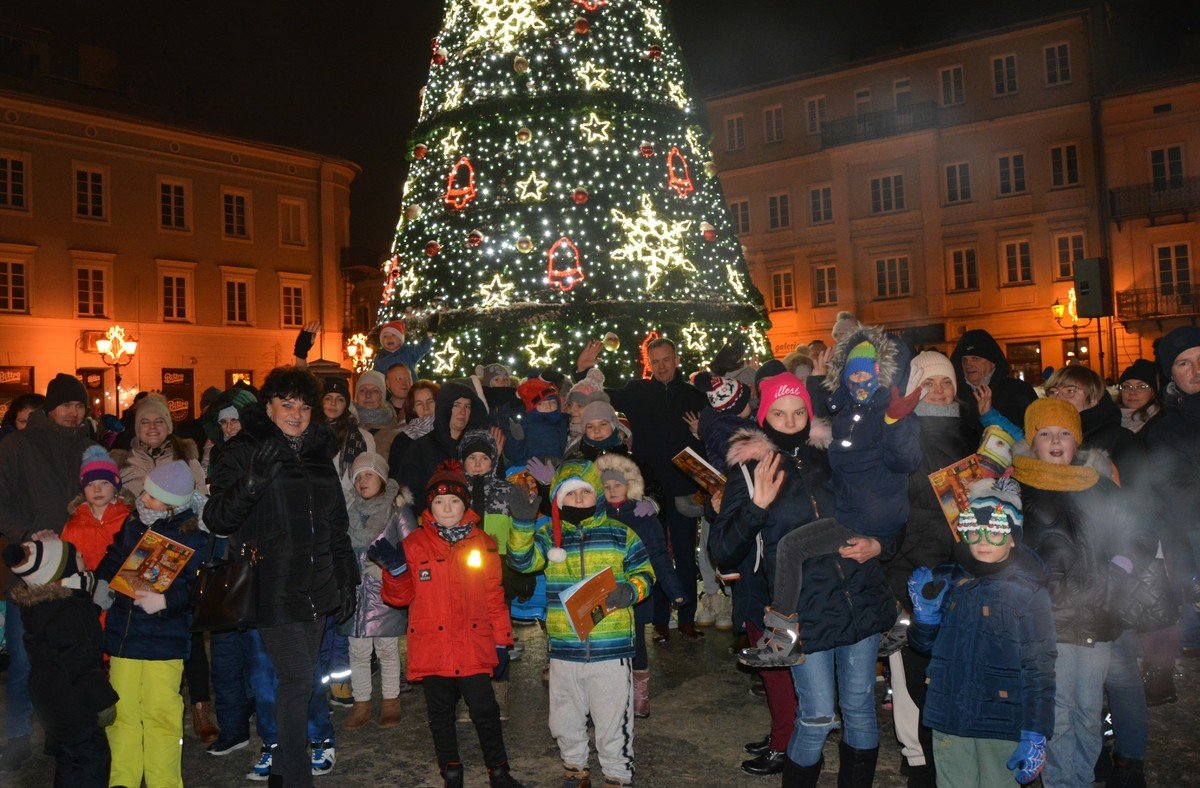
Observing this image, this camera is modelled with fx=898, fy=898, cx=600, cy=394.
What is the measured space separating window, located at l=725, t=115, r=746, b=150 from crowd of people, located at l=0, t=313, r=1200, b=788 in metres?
34.4

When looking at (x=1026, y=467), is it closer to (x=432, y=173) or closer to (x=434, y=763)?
(x=434, y=763)

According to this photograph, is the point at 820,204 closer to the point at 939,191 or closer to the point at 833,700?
the point at 939,191

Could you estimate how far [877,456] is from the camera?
3654mm

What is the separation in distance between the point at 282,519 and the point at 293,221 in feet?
111

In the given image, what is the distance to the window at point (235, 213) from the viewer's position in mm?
33469

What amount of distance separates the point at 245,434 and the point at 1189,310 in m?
32.1

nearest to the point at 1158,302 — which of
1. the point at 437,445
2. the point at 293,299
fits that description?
the point at 437,445

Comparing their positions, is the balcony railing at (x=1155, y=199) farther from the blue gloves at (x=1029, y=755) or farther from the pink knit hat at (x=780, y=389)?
the blue gloves at (x=1029, y=755)

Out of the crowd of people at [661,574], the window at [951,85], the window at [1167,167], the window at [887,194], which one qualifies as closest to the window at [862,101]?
the window at [951,85]

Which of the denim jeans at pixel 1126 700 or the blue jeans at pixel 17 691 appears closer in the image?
the denim jeans at pixel 1126 700

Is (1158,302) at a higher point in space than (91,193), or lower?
lower

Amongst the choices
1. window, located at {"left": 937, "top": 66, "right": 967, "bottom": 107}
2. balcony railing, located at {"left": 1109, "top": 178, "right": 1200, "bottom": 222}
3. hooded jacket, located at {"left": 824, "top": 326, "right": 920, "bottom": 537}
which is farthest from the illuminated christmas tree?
window, located at {"left": 937, "top": 66, "right": 967, "bottom": 107}

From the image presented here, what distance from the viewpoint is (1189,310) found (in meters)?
28.7

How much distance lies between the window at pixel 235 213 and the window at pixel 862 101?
78.1 ft
